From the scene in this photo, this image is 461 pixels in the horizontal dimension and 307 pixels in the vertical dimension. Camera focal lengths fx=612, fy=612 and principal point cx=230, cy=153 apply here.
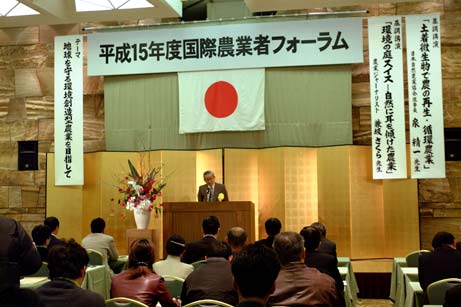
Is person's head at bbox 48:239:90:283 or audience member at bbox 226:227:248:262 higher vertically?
person's head at bbox 48:239:90:283

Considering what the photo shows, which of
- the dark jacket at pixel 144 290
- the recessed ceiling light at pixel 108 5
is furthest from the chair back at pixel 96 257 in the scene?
the recessed ceiling light at pixel 108 5

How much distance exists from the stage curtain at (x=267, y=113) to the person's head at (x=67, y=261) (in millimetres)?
6813

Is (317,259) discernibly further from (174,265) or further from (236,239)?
(174,265)

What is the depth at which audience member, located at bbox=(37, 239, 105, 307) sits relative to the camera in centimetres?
262

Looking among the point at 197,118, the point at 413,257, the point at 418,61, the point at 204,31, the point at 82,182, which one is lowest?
the point at 413,257

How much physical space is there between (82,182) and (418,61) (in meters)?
5.46

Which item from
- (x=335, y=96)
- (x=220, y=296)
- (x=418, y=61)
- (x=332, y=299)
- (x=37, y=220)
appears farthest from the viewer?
(x=37, y=220)

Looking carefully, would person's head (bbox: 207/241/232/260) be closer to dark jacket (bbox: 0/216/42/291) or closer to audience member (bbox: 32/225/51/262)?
dark jacket (bbox: 0/216/42/291)

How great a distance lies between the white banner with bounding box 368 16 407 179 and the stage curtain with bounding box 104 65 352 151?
0.54 metres

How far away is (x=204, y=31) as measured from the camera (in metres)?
9.65

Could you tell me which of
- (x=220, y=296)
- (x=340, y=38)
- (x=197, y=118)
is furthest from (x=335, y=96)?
(x=220, y=296)

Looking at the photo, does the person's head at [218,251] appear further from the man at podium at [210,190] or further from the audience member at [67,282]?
the man at podium at [210,190]

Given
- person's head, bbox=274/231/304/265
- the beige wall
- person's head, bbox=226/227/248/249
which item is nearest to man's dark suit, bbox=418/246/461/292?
person's head, bbox=226/227/248/249

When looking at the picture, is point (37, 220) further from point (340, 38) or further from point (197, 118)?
point (340, 38)
